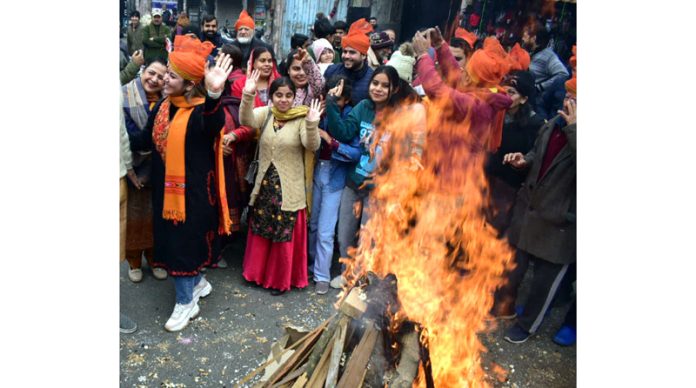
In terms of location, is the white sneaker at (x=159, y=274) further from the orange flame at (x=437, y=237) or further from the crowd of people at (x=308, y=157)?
the orange flame at (x=437, y=237)

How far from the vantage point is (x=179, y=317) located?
14.1 feet

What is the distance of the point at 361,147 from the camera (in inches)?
192

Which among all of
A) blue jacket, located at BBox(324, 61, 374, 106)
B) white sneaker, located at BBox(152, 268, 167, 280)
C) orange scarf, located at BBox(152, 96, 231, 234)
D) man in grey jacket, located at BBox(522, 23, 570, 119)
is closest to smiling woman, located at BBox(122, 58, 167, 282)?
white sneaker, located at BBox(152, 268, 167, 280)

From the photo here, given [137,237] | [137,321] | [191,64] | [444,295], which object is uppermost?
[191,64]

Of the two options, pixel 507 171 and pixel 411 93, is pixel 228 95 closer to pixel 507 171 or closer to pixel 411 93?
pixel 411 93

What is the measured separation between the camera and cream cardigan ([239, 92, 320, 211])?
4.67m

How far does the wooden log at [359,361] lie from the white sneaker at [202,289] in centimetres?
224

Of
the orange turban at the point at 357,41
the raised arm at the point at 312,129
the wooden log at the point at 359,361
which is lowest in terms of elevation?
the wooden log at the point at 359,361

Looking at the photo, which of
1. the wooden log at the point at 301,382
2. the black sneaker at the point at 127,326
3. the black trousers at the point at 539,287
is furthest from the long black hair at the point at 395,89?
the black sneaker at the point at 127,326

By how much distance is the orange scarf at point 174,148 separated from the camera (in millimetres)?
3920

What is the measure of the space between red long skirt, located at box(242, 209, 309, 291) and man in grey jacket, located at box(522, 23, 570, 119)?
3.36 meters

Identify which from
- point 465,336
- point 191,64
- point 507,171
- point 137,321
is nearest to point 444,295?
point 465,336

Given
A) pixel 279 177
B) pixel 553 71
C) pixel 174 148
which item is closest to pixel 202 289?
pixel 279 177

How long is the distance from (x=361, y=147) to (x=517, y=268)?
6.36 feet
